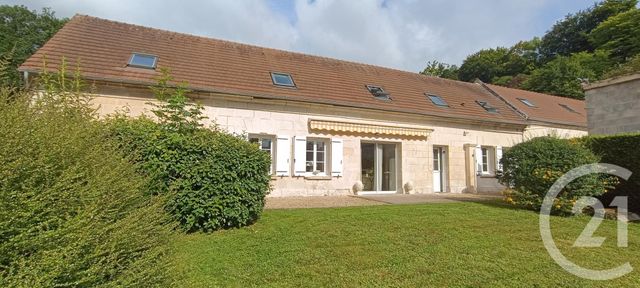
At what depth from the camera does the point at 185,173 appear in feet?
23.3

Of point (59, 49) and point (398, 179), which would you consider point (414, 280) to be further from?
point (59, 49)

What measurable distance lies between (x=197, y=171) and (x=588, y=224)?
908 centimetres

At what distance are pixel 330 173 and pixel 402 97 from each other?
5.91 m

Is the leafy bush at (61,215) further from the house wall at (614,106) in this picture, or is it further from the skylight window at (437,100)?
the house wall at (614,106)

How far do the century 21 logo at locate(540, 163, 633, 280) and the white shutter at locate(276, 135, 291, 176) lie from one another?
8.43m

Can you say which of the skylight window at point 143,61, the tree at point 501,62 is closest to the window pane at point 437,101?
the skylight window at point 143,61

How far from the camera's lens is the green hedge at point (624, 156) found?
1027 cm

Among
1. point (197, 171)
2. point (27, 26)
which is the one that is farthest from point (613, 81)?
point (27, 26)

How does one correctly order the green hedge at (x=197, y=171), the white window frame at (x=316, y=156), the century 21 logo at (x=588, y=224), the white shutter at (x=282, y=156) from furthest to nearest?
the white window frame at (x=316, y=156) → the white shutter at (x=282, y=156) → the green hedge at (x=197, y=171) → the century 21 logo at (x=588, y=224)

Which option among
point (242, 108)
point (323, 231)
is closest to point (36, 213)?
point (323, 231)

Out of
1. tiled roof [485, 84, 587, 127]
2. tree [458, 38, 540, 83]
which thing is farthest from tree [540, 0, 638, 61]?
tiled roof [485, 84, 587, 127]

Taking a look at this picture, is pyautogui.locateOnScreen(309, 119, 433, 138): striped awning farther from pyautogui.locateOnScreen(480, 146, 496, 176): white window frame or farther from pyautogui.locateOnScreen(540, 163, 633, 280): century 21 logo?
pyautogui.locateOnScreen(540, 163, 633, 280): century 21 logo

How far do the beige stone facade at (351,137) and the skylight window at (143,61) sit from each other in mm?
1328

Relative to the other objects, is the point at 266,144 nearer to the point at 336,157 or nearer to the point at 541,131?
the point at 336,157
